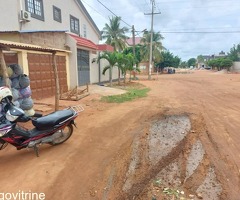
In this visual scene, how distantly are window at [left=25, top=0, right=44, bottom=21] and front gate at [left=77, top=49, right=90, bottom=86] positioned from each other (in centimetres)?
374

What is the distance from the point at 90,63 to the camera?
19.6m

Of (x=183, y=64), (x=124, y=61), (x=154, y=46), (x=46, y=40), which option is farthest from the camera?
(x=183, y=64)

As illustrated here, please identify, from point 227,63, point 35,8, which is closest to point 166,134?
point 35,8

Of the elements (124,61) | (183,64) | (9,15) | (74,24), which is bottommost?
(183,64)

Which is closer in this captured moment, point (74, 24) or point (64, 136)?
point (64, 136)

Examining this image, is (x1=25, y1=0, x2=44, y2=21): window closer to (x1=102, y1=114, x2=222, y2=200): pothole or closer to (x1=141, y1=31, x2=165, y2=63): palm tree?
(x1=102, y1=114, x2=222, y2=200): pothole

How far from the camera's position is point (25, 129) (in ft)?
16.1

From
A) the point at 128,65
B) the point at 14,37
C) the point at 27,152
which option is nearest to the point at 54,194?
the point at 27,152

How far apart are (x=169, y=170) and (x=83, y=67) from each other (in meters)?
14.9

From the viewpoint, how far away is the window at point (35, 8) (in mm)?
13209

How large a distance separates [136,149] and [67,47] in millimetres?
10908

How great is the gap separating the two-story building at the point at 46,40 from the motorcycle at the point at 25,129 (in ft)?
10.9

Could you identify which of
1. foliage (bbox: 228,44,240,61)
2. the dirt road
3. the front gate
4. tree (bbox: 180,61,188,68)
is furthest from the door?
tree (bbox: 180,61,188,68)

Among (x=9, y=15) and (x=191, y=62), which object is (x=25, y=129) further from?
(x=191, y=62)
